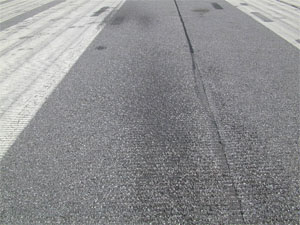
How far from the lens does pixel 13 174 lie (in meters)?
2.25

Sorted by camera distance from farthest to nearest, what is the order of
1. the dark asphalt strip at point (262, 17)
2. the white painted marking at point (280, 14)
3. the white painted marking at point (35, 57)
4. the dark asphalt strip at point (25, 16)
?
the dark asphalt strip at point (25, 16) < the dark asphalt strip at point (262, 17) < the white painted marking at point (280, 14) < the white painted marking at point (35, 57)

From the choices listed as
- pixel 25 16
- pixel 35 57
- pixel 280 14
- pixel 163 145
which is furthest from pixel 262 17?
pixel 25 16

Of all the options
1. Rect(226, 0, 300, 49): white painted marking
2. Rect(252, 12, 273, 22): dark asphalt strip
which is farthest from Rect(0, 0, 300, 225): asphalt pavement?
Rect(252, 12, 273, 22): dark asphalt strip

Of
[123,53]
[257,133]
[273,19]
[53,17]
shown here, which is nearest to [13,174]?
[257,133]

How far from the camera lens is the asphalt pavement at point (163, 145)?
1.94m

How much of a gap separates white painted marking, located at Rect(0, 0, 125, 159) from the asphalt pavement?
23 centimetres

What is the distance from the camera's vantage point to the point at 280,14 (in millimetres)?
8031

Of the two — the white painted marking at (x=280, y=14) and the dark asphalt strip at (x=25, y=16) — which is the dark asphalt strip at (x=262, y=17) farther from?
the dark asphalt strip at (x=25, y=16)

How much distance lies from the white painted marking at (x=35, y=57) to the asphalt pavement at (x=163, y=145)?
0.23m

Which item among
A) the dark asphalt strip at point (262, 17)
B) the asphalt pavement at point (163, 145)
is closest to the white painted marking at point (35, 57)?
the asphalt pavement at point (163, 145)

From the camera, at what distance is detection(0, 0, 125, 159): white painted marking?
3186mm

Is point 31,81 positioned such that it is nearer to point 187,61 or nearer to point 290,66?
point 187,61

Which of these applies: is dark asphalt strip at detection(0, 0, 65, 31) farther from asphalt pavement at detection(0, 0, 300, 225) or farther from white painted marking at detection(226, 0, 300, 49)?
white painted marking at detection(226, 0, 300, 49)

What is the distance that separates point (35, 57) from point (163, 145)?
3.76 meters
